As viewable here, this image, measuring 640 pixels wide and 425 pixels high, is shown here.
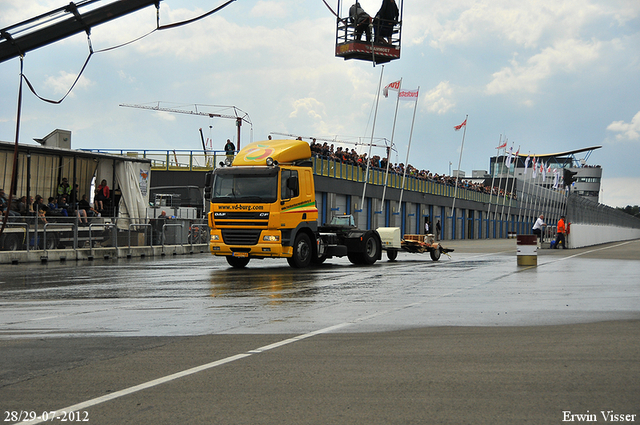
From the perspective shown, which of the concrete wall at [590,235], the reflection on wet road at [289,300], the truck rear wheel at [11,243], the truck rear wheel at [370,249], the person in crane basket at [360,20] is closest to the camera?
the reflection on wet road at [289,300]

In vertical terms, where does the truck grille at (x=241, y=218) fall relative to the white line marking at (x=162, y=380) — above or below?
above

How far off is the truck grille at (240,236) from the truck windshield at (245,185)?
2.94 feet

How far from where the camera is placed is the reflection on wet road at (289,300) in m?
9.55

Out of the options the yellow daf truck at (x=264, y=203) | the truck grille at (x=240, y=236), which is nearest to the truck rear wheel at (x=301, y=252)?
the yellow daf truck at (x=264, y=203)

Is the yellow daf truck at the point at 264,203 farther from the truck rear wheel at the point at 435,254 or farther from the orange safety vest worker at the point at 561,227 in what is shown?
the orange safety vest worker at the point at 561,227

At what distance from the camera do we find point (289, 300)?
40.9 feet

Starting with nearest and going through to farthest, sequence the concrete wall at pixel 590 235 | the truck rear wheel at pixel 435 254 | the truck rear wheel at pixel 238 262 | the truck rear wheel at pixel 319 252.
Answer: the truck rear wheel at pixel 319 252 < the truck rear wheel at pixel 238 262 < the truck rear wheel at pixel 435 254 < the concrete wall at pixel 590 235

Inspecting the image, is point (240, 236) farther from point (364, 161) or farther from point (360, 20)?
point (364, 161)

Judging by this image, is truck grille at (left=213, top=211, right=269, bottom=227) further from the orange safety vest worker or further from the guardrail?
the orange safety vest worker

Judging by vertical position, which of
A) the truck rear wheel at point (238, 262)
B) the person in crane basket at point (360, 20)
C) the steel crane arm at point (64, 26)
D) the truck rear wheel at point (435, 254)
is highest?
the person in crane basket at point (360, 20)

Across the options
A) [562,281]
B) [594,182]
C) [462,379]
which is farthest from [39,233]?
[594,182]

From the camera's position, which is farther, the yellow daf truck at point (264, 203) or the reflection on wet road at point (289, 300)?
the yellow daf truck at point (264, 203)

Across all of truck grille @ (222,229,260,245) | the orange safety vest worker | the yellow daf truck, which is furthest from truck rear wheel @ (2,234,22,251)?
the orange safety vest worker

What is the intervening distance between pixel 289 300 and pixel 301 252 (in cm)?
906
